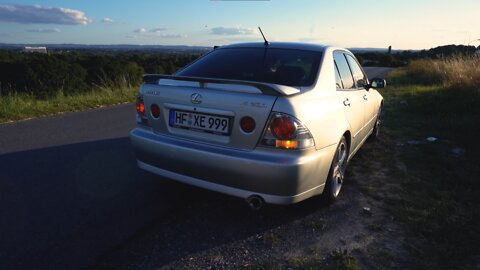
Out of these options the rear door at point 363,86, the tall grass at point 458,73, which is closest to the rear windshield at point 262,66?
the rear door at point 363,86

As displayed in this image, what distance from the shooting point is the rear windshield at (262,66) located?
347 centimetres

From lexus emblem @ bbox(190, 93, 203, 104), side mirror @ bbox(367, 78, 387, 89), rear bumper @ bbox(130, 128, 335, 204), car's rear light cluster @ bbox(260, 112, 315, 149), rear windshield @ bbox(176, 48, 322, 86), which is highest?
rear windshield @ bbox(176, 48, 322, 86)

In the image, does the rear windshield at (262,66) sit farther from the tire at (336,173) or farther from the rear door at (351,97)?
the tire at (336,173)

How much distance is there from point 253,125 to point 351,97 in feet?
5.70

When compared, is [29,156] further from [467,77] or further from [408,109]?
[467,77]

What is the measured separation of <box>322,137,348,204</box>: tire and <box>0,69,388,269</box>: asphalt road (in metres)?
0.23

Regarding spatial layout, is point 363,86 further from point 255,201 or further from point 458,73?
point 458,73

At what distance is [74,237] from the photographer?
2.94 meters

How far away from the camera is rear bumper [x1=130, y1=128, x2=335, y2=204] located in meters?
2.87

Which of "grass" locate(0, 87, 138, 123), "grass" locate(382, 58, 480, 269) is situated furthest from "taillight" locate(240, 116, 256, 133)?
"grass" locate(0, 87, 138, 123)

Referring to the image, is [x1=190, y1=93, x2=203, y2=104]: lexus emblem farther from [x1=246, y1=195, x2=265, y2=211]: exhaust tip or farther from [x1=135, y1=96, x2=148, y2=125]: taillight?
[x1=246, y1=195, x2=265, y2=211]: exhaust tip

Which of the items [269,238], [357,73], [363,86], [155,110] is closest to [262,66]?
[155,110]

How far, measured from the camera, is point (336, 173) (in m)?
3.69

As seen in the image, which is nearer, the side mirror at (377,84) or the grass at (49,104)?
the side mirror at (377,84)
